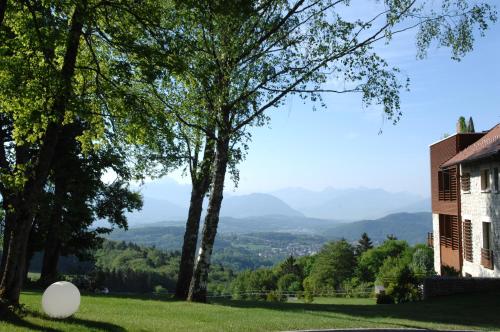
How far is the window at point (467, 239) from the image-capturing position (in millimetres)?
27984

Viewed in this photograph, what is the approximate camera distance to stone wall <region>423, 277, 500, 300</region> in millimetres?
19562

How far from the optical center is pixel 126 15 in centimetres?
1130

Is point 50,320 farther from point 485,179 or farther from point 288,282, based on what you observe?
point 288,282

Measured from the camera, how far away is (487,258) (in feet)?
81.5

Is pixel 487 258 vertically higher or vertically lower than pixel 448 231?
lower

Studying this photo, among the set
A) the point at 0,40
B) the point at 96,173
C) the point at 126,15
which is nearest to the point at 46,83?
the point at 0,40

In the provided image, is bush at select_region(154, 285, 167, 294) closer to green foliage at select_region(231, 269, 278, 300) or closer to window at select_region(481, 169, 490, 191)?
green foliage at select_region(231, 269, 278, 300)

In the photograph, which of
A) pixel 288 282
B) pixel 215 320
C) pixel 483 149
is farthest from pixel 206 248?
pixel 288 282

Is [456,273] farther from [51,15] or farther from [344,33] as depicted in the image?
[51,15]

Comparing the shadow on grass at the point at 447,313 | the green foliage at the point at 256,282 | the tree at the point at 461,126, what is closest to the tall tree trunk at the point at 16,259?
the shadow on grass at the point at 447,313

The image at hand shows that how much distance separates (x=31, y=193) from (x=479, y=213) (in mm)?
23074

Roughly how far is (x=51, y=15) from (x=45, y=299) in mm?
6063

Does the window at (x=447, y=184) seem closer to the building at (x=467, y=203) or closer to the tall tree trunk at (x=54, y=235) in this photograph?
the building at (x=467, y=203)

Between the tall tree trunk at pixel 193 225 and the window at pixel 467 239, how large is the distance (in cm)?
1677
